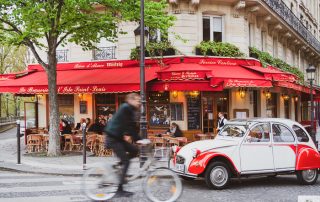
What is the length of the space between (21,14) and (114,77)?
4815 millimetres

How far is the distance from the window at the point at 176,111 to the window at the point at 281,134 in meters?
8.72

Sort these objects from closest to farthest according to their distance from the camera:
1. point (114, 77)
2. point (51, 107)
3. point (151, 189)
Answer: point (151, 189)
point (51, 107)
point (114, 77)

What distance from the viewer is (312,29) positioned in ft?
131

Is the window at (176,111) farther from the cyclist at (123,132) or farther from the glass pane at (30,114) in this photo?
the cyclist at (123,132)

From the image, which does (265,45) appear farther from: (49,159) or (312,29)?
(312,29)

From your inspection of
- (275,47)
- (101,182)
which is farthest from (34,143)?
(275,47)

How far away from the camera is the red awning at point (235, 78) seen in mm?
16469

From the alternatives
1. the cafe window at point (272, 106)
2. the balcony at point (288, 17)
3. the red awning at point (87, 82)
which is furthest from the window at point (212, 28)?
the cafe window at point (272, 106)

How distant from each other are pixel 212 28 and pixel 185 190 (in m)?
12.2

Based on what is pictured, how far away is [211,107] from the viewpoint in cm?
1923

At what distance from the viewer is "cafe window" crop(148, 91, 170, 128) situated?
61.7 feet

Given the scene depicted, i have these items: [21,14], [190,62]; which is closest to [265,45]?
[190,62]

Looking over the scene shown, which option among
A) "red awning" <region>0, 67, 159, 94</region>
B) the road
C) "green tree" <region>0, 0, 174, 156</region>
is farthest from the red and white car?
"red awning" <region>0, 67, 159, 94</region>

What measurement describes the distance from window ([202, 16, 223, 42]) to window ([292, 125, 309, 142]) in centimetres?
1017
